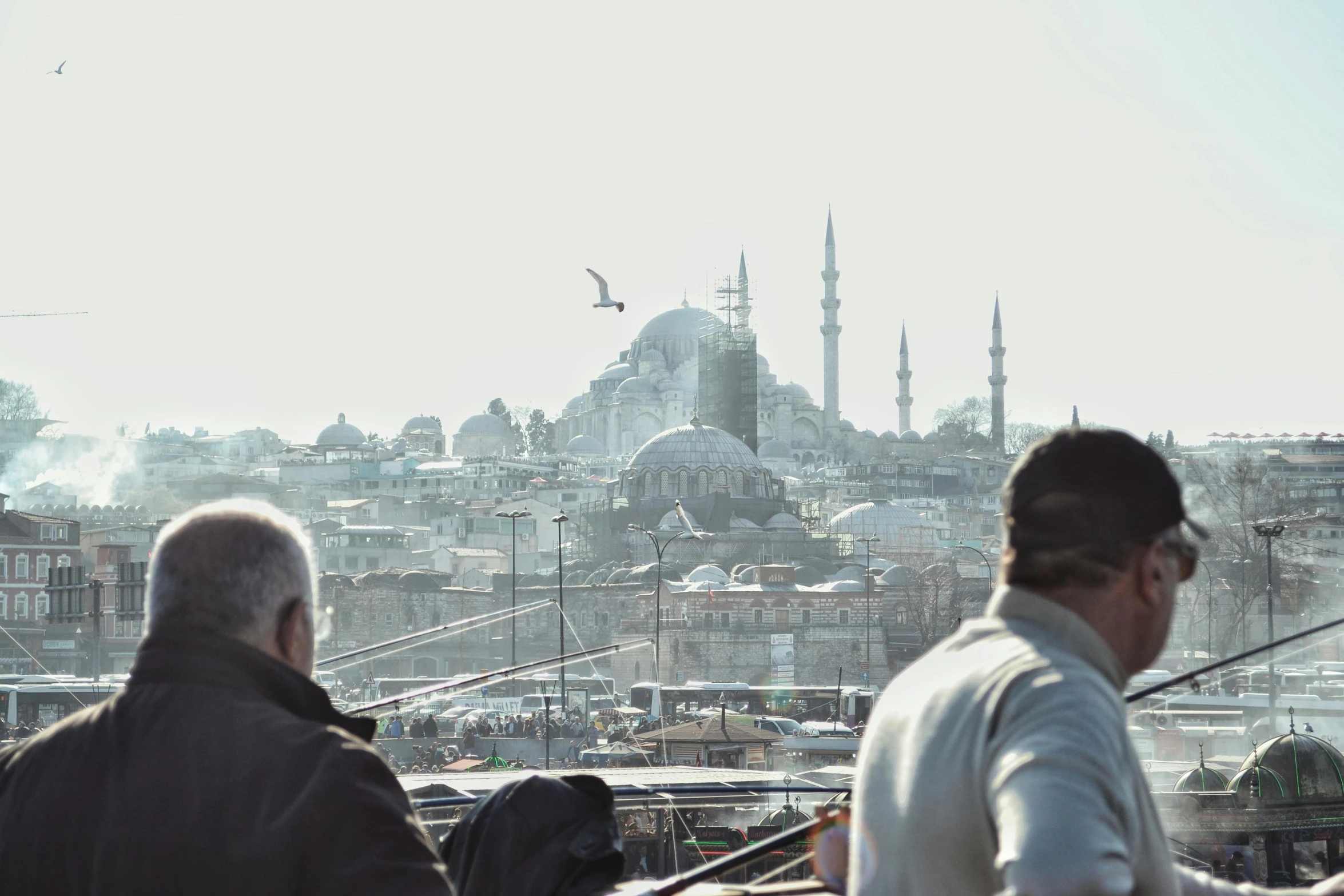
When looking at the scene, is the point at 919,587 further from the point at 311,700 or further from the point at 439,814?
the point at 311,700

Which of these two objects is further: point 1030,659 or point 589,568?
point 589,568

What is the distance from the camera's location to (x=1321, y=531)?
129ft

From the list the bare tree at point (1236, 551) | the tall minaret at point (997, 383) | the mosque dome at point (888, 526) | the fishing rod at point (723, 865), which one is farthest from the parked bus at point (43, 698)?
the tall minaret at point (997, 383)

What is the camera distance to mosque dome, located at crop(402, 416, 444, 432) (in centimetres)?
8631

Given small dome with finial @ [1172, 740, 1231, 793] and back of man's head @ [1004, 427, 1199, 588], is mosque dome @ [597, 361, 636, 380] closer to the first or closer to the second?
small dome with finial @ [1172, 740, 1231, 793]

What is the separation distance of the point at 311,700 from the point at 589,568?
156ft

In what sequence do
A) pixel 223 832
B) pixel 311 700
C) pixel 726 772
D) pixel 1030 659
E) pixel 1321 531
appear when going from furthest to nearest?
pixel 1321 531, pixel 726 772, pixel 311 700, pixel 223 832, pixel 1030 659

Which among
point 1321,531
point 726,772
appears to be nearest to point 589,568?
point 1321,531

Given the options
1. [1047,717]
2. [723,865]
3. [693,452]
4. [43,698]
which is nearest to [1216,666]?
[723,865]

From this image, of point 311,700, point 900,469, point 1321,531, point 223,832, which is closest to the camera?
point 223,832

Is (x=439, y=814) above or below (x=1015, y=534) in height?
below

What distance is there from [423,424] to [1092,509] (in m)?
86.6

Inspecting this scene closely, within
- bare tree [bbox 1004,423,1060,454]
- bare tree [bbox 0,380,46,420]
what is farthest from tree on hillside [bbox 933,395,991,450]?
bare tree [bbox 0,380,46,420]

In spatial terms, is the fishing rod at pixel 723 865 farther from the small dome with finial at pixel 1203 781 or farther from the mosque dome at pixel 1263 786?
the small dome with finial at pixel 1203 781
